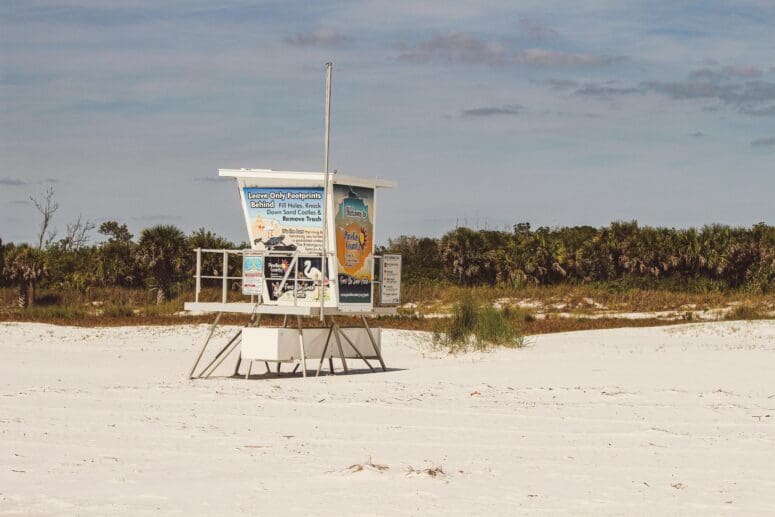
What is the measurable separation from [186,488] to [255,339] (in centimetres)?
991

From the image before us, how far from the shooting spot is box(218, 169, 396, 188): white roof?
17.1m

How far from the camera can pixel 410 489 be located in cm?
798

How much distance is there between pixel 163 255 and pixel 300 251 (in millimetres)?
32322

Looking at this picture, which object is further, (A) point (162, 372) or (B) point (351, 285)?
(A) point (162, 372)

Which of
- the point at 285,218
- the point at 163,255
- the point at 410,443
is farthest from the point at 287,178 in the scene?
the point at 163,255

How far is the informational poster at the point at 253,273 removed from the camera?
57.9 ft

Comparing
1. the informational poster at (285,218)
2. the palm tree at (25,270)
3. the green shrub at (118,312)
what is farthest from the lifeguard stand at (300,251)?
the palm tree at (25,270)

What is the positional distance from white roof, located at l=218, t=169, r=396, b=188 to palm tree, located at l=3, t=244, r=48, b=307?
3501cm

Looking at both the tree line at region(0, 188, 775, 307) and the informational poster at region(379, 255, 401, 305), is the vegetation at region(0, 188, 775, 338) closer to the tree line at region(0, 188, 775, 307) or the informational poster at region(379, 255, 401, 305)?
the tree line at region(0, 188, 775, 307)

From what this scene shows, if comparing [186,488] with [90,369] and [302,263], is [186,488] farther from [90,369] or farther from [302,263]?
[90,369]

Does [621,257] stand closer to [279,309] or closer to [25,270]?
[25,270]

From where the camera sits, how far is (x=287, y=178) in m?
17.3

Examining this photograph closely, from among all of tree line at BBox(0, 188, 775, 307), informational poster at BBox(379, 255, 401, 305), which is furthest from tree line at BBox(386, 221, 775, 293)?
informational poster at BBox(379, 255, 401, 305)

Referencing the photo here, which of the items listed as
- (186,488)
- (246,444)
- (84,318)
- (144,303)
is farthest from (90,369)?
(144,303)
